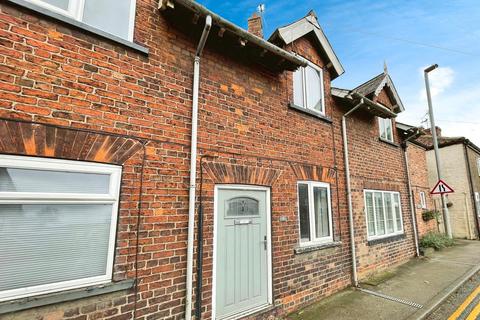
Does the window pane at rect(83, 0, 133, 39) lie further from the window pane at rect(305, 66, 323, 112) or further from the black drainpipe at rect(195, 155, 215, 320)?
the window pane at rect(305, 66, 323, 112)

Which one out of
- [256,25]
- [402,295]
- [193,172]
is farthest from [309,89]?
[402,295]

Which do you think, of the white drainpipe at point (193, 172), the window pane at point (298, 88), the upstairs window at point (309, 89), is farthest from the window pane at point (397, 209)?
the white drainpipe at point (193, 172)

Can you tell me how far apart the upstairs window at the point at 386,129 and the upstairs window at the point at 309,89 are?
11.3 ft

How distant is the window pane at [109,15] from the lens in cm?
344

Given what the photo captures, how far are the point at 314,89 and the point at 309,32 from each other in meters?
1.58

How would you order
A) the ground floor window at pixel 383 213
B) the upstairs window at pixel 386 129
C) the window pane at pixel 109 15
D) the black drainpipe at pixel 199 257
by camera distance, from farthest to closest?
the upstairs window at pixel 386 129 → the ground floor window at pixel 383 213 → the black drainpipe at pixel 199 257 → the window pane at pixel 109 15

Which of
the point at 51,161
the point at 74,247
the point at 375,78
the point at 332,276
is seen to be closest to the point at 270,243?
the point at 332,276

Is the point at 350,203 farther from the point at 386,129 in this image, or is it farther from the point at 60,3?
the point at 60,3

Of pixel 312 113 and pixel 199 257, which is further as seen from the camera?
pixel 312 113

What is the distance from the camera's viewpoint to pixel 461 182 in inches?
587

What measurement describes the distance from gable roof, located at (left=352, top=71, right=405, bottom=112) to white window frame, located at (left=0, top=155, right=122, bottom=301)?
8370 mm

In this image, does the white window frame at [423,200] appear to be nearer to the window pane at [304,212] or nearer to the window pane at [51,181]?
the window pane at [304,212]

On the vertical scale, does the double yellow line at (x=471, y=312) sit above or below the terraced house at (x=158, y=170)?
below

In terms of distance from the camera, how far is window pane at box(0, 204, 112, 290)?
8.36 feet
